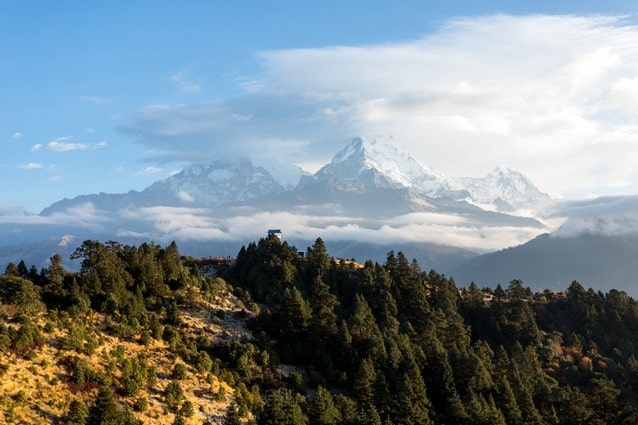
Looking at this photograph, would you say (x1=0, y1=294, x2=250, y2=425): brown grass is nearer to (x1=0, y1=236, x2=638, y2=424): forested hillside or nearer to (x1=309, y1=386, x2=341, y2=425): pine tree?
(x1=0, y1=236, x2=638, y2=424): forested hillside

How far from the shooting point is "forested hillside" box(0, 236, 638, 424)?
63.2 metres

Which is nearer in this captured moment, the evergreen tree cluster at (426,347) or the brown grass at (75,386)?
the brown grass at (75,386)

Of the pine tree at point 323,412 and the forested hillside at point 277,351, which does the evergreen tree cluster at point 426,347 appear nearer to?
the pine tree at point 323,412

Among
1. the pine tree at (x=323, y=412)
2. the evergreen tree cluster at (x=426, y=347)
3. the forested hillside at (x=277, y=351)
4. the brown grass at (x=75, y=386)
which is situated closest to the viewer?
the brown grass at (x=75, y=386)

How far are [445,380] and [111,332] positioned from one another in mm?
50236

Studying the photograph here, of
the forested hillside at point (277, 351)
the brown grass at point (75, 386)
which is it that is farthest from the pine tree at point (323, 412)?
the brown grass at point (75, 386)

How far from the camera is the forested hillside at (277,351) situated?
63.2 m

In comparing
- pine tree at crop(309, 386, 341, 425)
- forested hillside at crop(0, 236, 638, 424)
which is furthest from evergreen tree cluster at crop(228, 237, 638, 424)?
forested hillside at crop(0, 236, 638, 424)

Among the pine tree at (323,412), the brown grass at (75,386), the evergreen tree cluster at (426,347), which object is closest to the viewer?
the brown grass at (75,386)

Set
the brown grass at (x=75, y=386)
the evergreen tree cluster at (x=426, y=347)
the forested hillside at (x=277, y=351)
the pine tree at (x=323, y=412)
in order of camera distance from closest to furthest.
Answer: the brown grass at (x=75, y=386), the forested hillside at (x=277, y=351), the pine tree at (x=323, y=412), the evergreen tree cluster at (x=426, y=347)

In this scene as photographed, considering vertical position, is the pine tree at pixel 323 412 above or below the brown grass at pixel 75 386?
below

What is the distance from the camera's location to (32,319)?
225 ft

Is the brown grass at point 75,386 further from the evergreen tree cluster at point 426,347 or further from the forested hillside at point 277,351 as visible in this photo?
the evergreen tree cluster at point 426,347

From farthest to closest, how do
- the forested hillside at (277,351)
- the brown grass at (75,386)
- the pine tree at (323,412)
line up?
the pine tree at (323,412) → the forested hillside at (277,351) → the brown grass at (75,386)
